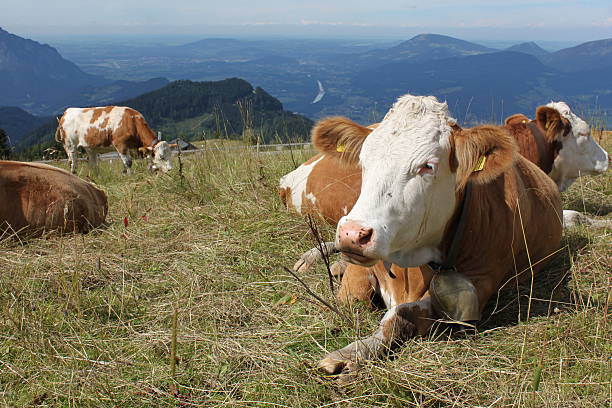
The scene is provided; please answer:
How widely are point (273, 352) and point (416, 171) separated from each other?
1.31 metres

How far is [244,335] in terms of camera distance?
3264 mm

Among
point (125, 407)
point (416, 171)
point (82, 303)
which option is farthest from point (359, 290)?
point (82, 303)

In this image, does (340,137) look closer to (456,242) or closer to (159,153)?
(456,242)

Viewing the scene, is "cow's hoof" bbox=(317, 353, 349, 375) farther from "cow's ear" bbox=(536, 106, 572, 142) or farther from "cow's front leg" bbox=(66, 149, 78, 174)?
"cow's front leg" bbox=(66, 149, 78, 174)

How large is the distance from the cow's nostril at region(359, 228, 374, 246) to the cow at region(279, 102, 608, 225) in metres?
2.76

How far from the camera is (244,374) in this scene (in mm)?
2799

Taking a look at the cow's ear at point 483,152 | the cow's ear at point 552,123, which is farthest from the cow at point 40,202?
the cow's ear at point 552,123

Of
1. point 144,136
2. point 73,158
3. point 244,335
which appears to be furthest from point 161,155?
point 244,335

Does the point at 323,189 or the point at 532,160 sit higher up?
the point at 532,160

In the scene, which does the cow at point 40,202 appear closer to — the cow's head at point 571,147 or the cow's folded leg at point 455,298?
the cow's folded leg at point 455,298

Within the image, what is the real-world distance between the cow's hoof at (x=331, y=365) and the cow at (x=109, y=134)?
1266 cm

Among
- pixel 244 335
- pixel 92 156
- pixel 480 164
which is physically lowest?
pixel 92 156

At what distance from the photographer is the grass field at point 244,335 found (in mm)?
2562

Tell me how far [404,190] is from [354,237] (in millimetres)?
441
